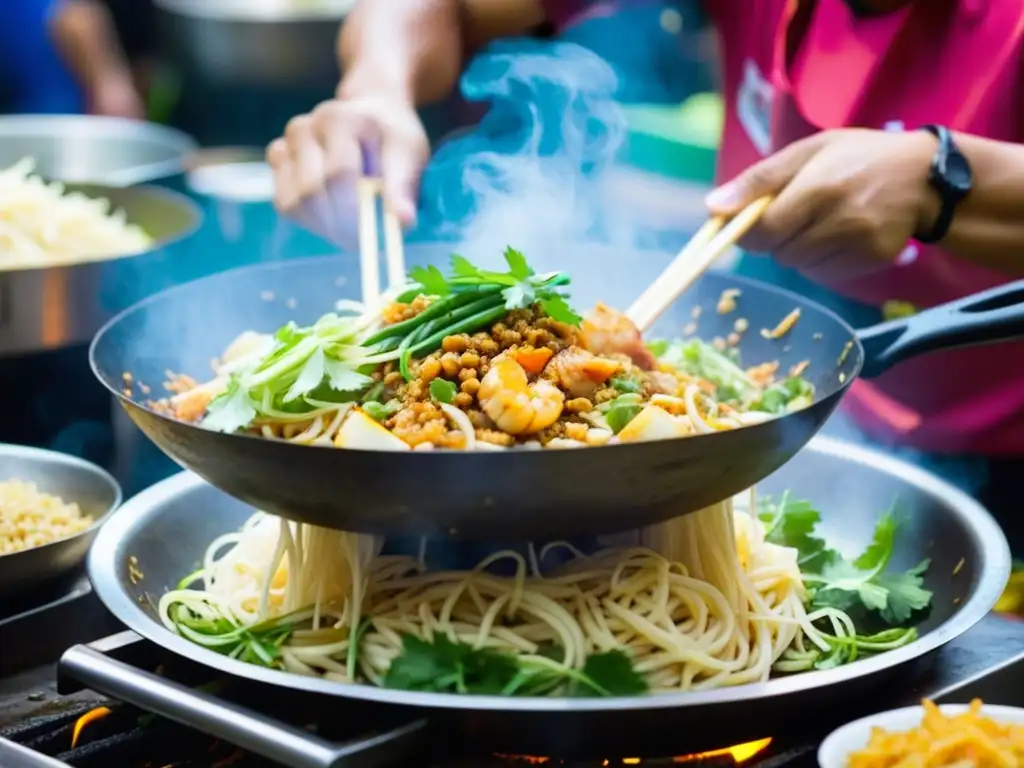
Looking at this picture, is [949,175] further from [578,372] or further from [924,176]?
[578,372]

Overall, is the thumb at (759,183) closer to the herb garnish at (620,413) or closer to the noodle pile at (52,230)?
the herb garnish at (620,413)

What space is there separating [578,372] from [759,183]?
2.18ft

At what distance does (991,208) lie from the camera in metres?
2.51

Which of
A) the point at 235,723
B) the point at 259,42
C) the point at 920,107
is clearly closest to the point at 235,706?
the point at 235,723

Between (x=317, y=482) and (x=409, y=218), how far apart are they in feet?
3.46

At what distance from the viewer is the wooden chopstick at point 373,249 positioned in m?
2.43

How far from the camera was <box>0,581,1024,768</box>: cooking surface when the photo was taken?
1.75 metres

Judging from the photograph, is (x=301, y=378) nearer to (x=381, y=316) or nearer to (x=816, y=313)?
(x=381, y=316)

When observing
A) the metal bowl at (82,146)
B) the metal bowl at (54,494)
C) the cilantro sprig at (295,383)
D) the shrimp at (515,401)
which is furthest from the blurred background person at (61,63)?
the shrimp at (515,401)

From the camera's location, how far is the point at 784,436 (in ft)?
5.96

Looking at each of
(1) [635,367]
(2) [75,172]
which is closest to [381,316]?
(1) [635,367]

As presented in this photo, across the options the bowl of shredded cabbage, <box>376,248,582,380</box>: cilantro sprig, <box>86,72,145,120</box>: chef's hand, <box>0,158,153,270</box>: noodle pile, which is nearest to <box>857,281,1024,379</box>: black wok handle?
<box>376,248,582,380</box>: cilantro sprig

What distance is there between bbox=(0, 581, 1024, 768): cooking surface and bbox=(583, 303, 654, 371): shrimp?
640 mm

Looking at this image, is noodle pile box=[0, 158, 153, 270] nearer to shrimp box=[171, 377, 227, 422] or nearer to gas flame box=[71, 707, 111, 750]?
shrimp box=[171, 377, 227, 422]
